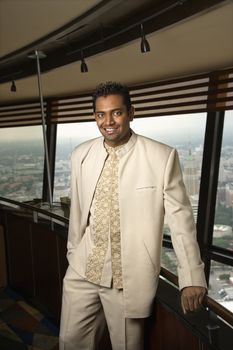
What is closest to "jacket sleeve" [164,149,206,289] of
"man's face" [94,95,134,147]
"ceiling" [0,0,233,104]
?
"man's face" [94,95,134,147]

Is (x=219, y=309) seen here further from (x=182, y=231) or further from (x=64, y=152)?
(x=64, y=152)

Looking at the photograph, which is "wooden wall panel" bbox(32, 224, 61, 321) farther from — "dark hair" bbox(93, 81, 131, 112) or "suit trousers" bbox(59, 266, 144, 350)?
"dark hair" bbox(93, 81, 131, 112)

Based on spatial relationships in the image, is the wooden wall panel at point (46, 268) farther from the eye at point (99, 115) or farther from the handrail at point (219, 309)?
the handrail at point (219, 309)

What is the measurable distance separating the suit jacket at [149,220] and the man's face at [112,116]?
3.9 inches

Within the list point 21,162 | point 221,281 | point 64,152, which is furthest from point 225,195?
point 21,162

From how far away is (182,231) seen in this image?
138 centimetres

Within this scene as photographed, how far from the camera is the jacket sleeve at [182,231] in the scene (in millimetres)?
1370

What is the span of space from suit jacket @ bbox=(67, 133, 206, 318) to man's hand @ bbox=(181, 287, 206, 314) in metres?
0.02

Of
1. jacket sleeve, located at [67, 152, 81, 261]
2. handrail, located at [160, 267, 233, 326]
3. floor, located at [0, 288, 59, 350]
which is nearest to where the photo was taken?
handrail, located at [160, 267, 233, 326]

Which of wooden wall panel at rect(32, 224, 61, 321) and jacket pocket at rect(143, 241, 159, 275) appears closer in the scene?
jacket pocket at rect(143, 241, 159, 275)

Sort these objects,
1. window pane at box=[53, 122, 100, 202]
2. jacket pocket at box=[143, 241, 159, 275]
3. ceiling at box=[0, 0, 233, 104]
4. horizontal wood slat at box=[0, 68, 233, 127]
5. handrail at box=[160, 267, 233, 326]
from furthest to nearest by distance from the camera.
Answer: window pane at box=[53, 122, 100, 202] < horizontal wood slat at box=[0, 68, 233, 127] < ceiling at box=[0, 0, 233, 104] < jacket pocket at box=[143, 241, 159, 275] < handrail at box=[160, 267, 233, 326]

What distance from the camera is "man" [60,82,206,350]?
4.61 ft

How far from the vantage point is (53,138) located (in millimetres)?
5508

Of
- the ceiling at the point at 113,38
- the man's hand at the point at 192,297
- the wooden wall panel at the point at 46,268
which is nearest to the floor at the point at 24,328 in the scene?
the wooden wall panel at the point at 46,268
